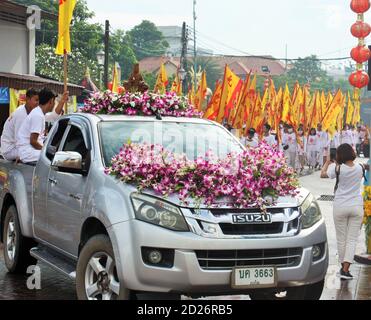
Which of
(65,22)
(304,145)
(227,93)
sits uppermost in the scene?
(65,22)

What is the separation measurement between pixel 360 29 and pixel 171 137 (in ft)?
49.3

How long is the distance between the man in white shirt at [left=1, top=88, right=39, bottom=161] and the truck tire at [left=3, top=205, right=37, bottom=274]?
0.86 m

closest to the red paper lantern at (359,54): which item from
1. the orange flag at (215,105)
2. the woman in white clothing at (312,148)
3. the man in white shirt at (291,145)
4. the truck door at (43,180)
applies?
the orange flag at (215,105)

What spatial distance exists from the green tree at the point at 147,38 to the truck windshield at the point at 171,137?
119027 millimetres

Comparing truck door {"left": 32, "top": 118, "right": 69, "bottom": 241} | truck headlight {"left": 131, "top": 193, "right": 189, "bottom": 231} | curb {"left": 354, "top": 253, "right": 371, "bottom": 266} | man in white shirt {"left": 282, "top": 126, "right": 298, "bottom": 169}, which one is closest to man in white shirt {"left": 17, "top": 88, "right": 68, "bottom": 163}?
truck door {"left": 32, "top": 118, "right": 69, "bottom": 241}

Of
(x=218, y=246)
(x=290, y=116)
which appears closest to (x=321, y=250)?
(x=218, y=246)

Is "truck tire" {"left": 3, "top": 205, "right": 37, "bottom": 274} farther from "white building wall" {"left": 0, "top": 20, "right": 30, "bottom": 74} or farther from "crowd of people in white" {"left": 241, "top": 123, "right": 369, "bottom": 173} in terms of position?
"crowd of people in white" {"left": 241, "top": 123, "right": 369, "bottom": 173}

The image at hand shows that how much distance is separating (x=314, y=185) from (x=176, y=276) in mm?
17941

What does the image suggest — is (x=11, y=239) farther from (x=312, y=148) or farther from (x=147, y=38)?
(x=147, y=38)

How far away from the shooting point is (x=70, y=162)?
255 inches

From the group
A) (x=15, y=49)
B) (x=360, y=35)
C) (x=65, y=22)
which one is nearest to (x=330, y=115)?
(x=360, y=35)

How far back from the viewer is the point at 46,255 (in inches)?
286

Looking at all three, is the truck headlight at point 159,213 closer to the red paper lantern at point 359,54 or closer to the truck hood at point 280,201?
the truck hood at point 280,201

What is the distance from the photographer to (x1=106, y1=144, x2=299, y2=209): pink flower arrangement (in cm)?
582
